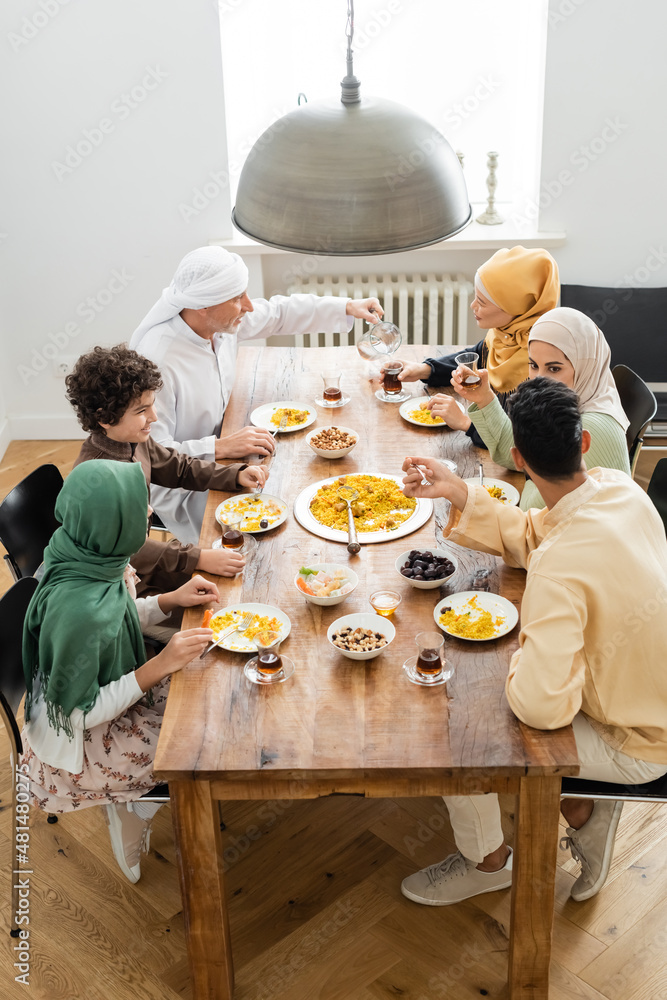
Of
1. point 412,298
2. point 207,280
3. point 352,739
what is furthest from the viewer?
point 412,298

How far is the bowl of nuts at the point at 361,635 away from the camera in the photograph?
6.84 feet

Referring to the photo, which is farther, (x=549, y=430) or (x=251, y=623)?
(x=251, y=623)

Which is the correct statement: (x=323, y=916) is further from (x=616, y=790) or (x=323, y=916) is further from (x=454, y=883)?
(x=616, y=790)

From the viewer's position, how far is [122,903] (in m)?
2.58

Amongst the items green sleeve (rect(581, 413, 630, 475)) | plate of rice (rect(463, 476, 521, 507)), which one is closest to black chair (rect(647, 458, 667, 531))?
green sleeve (rect(581, 413, 630, 475))

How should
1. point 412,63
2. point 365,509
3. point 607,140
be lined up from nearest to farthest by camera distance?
point 365,509, point 607,140, point 412,63

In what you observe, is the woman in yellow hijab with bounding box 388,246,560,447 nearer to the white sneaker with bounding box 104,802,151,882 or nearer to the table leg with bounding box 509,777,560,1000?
the table leg with bounding box 509,777,560,1000

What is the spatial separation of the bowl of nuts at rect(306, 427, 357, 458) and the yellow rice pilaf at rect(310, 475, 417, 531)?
0.46 feet

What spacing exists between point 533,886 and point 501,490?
1.12 meters

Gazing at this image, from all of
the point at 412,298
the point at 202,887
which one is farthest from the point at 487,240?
the point at 202,887

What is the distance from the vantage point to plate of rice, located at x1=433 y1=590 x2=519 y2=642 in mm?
2164

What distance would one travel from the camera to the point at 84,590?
2150mm

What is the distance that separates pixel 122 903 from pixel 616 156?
3689 millimetres

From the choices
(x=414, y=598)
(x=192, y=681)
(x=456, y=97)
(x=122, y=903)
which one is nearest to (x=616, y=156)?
(x=456, y=97)
